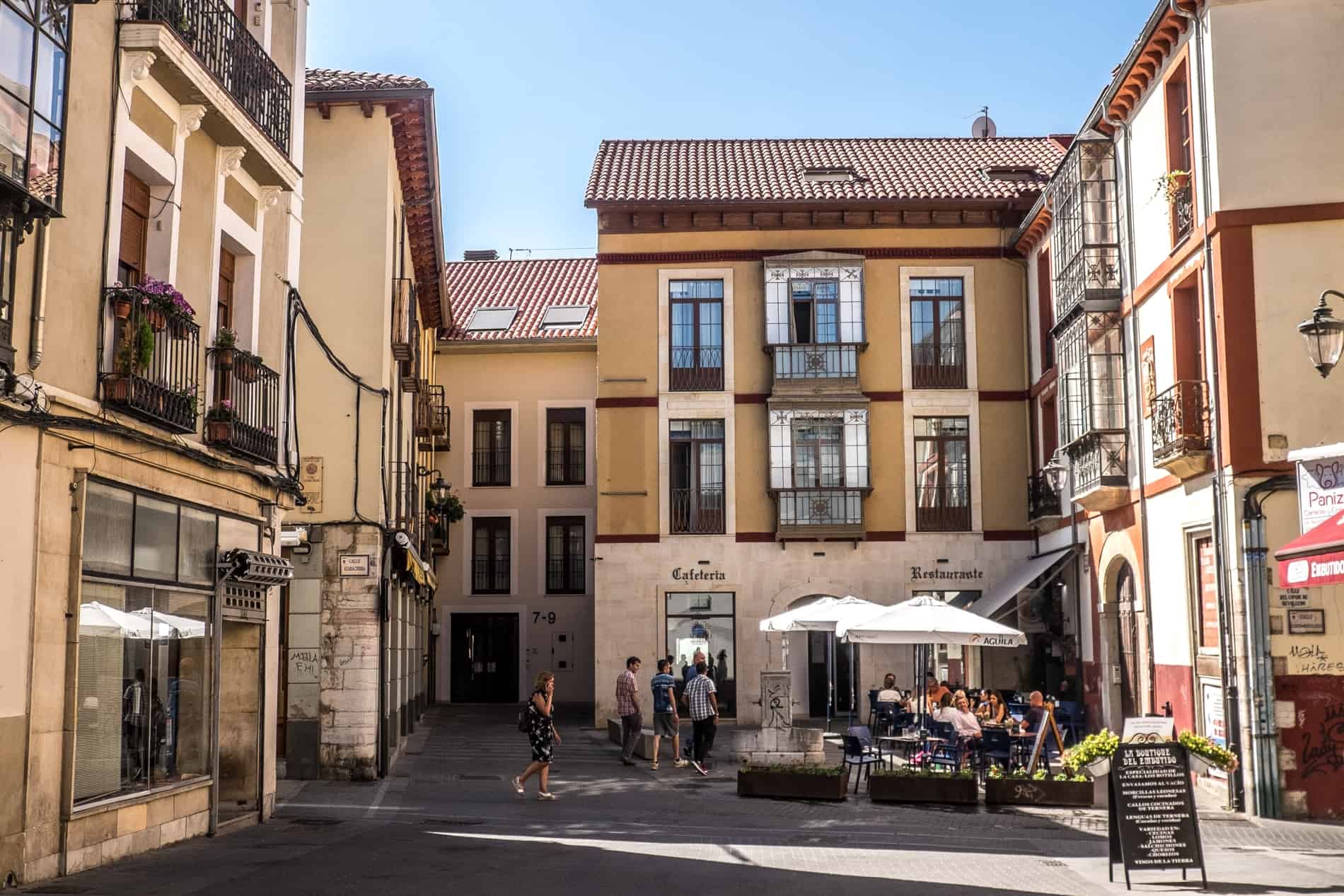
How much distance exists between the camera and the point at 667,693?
22453mm

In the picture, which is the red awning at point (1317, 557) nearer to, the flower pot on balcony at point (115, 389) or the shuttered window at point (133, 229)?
the flower pot on balcony at point (115, 389)

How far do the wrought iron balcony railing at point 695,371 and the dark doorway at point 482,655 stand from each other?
11.4 meters

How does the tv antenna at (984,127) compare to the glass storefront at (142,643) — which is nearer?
the glass storefront at (142,643)

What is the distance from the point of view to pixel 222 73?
1413cm

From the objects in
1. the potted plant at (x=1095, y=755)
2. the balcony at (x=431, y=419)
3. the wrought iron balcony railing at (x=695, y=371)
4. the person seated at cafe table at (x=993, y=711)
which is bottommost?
the person seated at cafe table at (x=993, y=711)

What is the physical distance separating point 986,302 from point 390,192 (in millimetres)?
14330

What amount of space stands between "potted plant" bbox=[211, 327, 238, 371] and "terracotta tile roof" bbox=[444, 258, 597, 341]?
2460 cm

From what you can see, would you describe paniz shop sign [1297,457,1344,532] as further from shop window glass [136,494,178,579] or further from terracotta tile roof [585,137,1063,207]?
terracotta tile roof [585,137,1063,207]

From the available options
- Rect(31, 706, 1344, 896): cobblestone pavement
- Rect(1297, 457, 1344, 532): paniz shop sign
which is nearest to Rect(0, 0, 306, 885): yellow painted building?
Rect(31, 706, 1344, 896): cobblestone pavement

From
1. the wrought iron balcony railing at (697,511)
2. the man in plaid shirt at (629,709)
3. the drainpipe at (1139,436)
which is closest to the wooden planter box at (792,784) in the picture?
the man in plaid shirt at (629,709)

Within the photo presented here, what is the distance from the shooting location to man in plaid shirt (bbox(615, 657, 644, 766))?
22.2m

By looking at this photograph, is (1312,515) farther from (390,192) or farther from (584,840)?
(390,192)

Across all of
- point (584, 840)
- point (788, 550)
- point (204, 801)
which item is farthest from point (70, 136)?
point (788, 550)

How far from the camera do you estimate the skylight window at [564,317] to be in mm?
41688
